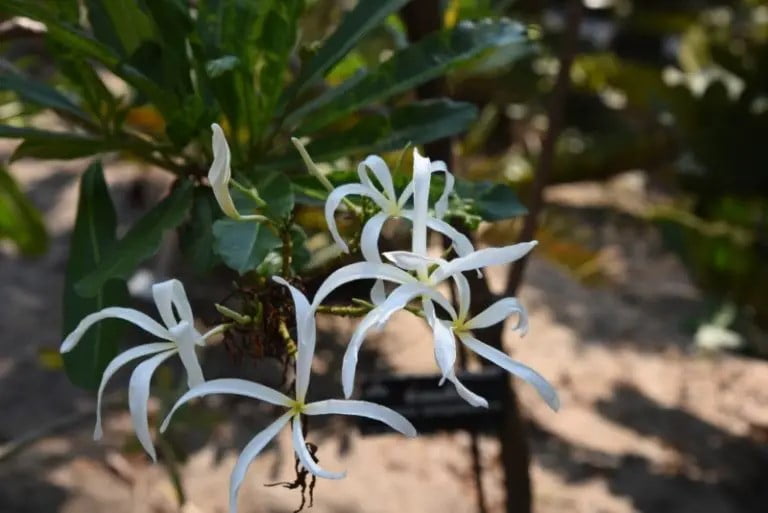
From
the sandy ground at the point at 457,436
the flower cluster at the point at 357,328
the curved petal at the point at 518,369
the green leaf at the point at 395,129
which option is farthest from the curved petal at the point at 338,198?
the sandy ground at the point at 457,436

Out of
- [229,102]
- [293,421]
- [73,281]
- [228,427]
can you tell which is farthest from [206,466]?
[293,421]

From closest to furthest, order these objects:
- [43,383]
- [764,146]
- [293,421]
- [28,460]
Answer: [293,421]
[28,460]
[43,383]
[764,146]

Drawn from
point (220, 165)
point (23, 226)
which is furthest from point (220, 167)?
point (23, 226)

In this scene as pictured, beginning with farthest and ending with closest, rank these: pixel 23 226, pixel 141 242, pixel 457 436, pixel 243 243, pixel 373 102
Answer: pixel 457 436 → pixel 23 226 → pixel 373 102 → pixel 141 242 → pixel 243 243

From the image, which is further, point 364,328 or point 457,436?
point 457,436

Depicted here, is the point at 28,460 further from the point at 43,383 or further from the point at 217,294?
the point at 217,294

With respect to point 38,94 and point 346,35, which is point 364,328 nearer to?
point 346,35

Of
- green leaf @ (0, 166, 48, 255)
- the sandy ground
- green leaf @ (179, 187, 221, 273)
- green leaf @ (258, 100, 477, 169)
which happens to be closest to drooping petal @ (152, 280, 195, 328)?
green leaf @ (179, 187, 221, 273)
